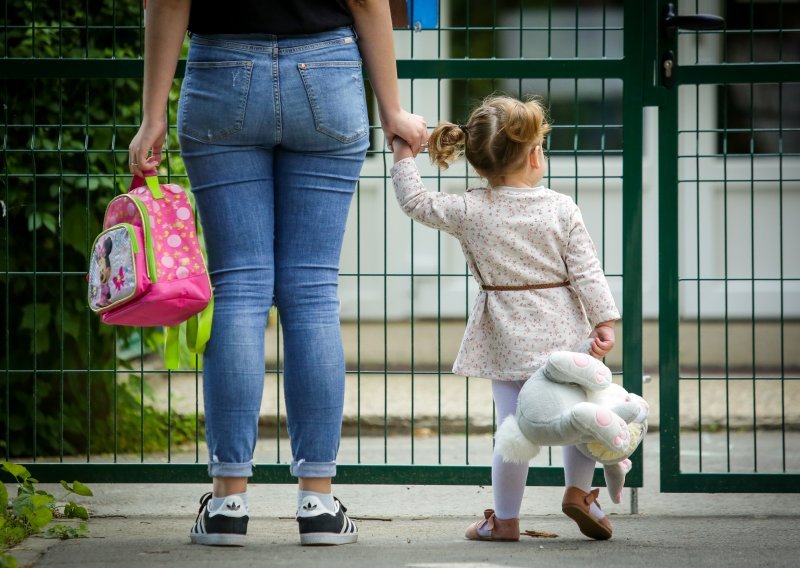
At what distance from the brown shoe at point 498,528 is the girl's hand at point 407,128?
38.8 inches

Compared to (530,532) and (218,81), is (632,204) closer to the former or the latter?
(530,532)

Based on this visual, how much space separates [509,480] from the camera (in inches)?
119

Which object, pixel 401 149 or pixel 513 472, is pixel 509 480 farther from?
pixel 401 149

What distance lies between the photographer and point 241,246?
2.81m

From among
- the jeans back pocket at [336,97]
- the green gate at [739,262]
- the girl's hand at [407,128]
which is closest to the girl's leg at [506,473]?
the girl's hand at [407,128]

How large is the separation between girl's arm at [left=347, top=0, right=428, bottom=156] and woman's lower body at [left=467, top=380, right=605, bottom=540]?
0.69 m

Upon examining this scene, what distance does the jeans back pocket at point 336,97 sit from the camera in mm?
2768

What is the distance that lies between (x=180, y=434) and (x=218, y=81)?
2.60m

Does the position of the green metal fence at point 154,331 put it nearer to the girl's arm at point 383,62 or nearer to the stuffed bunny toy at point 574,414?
the girl's arm at point 383,62

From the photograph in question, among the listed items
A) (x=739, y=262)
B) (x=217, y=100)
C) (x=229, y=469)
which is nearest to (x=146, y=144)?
(x=217, y=100)

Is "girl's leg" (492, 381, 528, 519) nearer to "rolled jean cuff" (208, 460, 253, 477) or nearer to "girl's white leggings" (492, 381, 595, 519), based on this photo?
"girl's white leggings" (492, 381, 595, 519)

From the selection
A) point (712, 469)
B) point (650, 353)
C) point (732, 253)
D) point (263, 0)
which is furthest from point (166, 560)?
point (732, 253)

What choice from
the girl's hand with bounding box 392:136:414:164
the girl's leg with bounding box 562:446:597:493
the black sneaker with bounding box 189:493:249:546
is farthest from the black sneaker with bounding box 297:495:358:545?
the girl's hand with bounding box 392:136:414:164

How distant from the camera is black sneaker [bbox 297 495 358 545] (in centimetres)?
290
